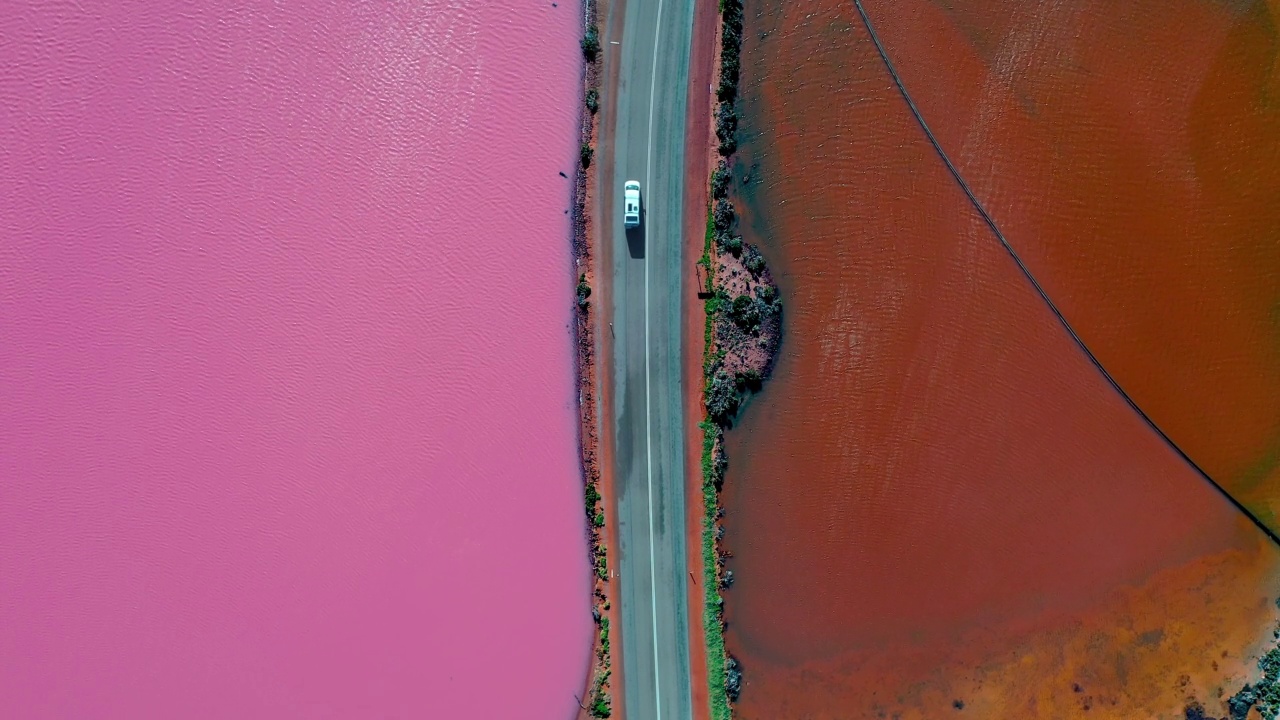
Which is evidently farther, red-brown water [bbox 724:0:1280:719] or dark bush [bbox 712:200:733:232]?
red-brown water [bbox 724:0:1280:719]

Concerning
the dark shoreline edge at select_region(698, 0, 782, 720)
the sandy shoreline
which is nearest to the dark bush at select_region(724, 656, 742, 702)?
the dark shoreline edge at select_region(698, 0, 782, 720)

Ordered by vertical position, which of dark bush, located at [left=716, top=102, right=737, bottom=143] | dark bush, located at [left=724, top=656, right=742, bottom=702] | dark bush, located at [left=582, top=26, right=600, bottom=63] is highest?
dark bush, located at [left=582, top=26, right=600, bottom=63]

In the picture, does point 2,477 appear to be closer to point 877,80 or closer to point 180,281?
point 180,281

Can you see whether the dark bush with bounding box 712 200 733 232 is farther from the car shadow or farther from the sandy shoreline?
the sandy shoreline

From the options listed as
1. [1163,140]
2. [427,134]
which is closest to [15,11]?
[427,134]

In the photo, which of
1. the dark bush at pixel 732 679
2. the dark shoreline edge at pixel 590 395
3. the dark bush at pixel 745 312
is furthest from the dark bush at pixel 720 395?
the dark bush at pixel 732 679

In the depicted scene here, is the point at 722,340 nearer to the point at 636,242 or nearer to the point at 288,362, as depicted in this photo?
the point at 636,242
